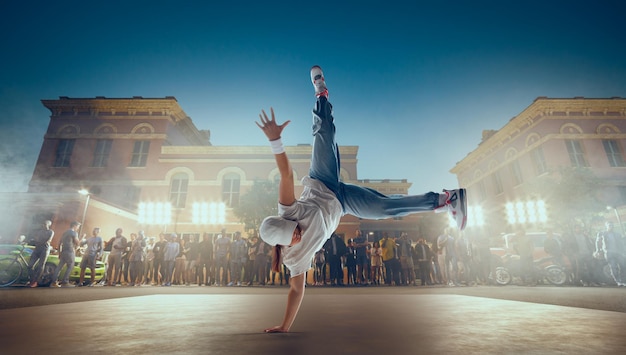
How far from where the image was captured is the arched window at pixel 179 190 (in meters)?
21.4

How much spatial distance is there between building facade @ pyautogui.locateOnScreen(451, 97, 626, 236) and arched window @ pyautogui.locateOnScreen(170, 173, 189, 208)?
1955 cm

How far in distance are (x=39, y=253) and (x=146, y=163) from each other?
15.7 meters

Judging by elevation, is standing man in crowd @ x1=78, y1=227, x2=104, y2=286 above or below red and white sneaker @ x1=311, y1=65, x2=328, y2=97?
below

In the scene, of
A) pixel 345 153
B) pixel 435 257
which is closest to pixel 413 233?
pixel 345 153

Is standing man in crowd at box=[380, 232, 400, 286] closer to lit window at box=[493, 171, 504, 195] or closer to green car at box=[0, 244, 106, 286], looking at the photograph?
green car at box=[0, 244, 106, 286]

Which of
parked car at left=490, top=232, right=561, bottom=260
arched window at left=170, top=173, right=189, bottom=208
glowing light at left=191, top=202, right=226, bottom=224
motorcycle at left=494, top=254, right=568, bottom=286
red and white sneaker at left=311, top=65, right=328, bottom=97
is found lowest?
motorcycle at left=494, top=254, right=568, bottom=286

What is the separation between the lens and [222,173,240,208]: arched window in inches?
854

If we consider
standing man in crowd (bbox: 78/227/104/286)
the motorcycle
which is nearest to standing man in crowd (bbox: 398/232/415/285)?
the motorcycle

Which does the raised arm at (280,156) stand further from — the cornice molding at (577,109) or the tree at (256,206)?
the cornice molding at (577,109)

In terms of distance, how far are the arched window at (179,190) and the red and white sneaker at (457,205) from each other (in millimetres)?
21376

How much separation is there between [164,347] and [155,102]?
2569 cm

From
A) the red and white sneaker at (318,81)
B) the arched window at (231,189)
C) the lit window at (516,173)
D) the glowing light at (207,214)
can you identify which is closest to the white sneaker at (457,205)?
the red and white sneaker at (318,81)

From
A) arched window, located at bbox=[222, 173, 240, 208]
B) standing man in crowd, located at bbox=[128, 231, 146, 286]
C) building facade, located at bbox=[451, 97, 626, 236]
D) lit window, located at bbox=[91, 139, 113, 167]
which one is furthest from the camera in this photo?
lit window, located at bbox=[91, 139, 113, 167]

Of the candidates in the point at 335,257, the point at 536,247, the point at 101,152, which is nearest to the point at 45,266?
the point at 335,257
